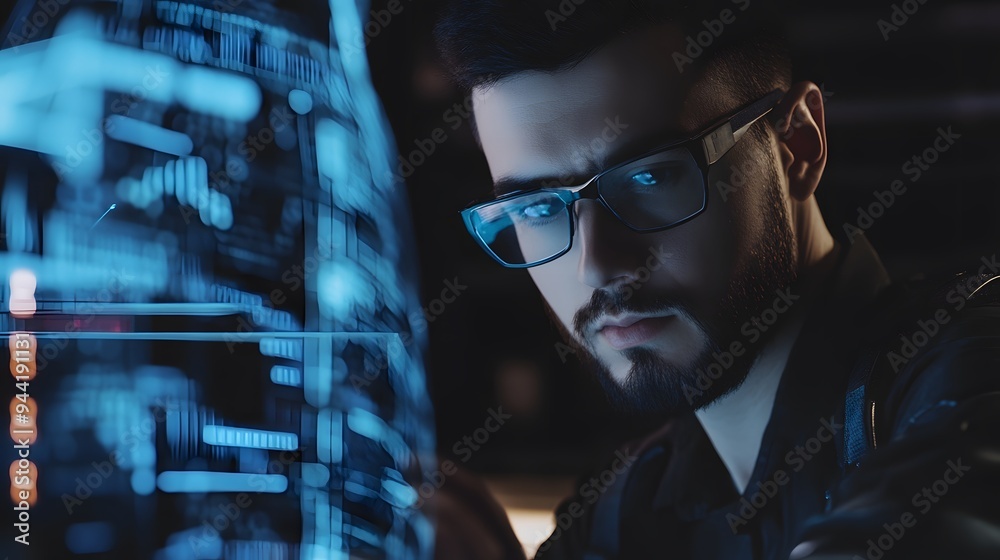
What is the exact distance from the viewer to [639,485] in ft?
5.33

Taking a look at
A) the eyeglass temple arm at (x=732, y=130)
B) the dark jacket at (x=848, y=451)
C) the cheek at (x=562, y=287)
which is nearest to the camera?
the dark jacket at (x=848, y=451)

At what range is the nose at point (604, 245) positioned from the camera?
1481 mm

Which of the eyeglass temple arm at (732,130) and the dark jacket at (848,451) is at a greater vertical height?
the eyeglass temple arm at (732,130)

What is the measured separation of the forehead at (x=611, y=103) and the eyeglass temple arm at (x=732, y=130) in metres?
0.04

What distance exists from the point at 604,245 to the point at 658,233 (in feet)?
0.32

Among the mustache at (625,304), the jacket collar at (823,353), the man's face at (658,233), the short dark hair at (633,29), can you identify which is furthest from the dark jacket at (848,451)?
the short dark hair at (633,29)

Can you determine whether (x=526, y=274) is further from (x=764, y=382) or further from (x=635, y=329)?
(x=764, y=382)

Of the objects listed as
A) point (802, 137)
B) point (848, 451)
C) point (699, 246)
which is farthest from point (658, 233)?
point (848, 451)

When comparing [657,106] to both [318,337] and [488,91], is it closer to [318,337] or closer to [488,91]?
[488,91]

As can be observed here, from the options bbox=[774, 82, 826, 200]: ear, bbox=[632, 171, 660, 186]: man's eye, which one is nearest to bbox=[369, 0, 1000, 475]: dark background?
bbox=[774, 82, 826, 200]: ear

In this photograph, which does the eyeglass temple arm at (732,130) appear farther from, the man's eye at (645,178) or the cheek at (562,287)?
the cheek at (562,287)

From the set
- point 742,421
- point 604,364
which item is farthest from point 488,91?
point 742,421

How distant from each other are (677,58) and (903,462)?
79cm

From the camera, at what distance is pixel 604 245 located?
1.49 metres
